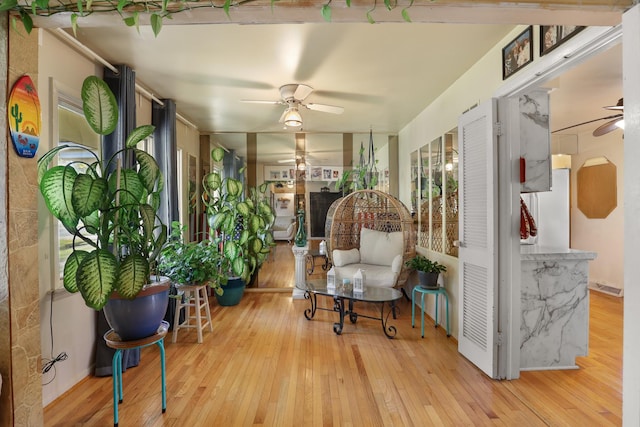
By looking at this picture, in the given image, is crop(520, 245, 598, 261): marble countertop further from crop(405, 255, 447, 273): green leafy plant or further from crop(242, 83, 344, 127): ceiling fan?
crop(242, 83, 344, 127): ceiling fan

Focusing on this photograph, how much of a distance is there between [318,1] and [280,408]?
2158 millimetres

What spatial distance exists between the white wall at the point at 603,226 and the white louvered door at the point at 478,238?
11.4ft

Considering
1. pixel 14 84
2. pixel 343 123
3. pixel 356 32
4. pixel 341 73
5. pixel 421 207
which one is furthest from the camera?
pixel 343 123

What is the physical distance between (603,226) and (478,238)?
154 inches

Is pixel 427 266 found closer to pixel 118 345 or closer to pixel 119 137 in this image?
pixel 118 345

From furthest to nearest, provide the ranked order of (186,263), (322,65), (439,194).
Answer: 1. (439,194)
2. (186,263)
3. (322,65)

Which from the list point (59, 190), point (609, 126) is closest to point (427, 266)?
point (609, 126)

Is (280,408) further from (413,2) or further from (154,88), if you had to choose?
(154,88)

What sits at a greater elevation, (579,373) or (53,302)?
(53,302)

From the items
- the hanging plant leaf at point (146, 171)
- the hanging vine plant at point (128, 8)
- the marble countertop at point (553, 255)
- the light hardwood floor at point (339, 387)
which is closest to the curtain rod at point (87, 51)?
the hanging plant leaf at point (146, 171)

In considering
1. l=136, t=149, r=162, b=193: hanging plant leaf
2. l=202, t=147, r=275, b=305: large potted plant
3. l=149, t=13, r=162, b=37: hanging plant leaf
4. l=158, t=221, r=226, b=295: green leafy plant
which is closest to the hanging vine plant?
l=149, t=13, r=162, b=37: hanging plant leaf

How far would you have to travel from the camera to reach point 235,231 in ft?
14.9

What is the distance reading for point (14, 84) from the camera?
4.40 feet

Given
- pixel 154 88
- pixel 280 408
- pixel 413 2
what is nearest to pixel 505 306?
pixel 280 408
